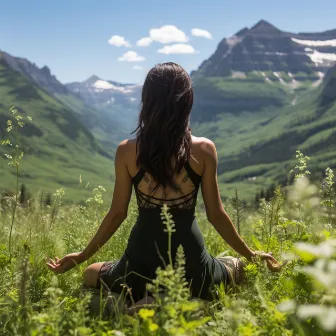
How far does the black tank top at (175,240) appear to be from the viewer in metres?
4.57

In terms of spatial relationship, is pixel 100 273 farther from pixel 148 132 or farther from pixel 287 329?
pixel 287 329

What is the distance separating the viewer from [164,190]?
4.71 meters

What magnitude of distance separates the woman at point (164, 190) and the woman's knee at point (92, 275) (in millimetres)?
10

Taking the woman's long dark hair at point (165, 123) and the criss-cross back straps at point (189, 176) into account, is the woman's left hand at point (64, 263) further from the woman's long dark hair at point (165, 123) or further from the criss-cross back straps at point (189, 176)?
the woman's long dark hair at point (165, 123)

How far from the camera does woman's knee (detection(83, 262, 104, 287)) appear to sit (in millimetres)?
4863

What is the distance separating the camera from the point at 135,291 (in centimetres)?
462

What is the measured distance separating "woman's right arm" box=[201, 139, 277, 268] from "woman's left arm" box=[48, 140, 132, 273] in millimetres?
824

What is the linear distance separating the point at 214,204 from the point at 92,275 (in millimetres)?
1495

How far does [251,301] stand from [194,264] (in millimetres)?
823

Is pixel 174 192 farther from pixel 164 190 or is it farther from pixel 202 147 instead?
pixel 202 147

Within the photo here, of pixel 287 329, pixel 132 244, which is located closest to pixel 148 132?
pixel 132 244

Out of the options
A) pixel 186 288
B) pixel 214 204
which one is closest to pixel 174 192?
pixel 214 204

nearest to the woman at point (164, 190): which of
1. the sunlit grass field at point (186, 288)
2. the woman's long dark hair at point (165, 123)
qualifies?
the woman's long dark hair at point (165, 123)

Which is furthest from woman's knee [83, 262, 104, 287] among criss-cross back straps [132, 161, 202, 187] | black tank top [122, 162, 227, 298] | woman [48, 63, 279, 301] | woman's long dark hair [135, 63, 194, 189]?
woman's long dark hair [135, 63, 194, 189]
